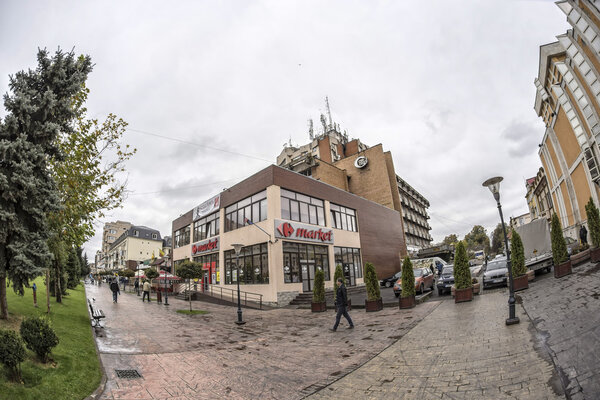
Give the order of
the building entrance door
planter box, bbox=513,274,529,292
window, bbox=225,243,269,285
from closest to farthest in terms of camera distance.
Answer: planter box, bbox=513,274,529,292
window, bbox=225,243,269,285
the building entrance door

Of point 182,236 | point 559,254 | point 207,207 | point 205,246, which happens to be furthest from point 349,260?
point 182,236

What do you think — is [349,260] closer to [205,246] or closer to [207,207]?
[205,246]

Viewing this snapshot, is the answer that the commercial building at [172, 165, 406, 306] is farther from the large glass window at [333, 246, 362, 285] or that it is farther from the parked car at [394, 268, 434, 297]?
the parked car at [394, 268, 434, 297]

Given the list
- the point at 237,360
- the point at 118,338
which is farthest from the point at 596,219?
the point at 118,338

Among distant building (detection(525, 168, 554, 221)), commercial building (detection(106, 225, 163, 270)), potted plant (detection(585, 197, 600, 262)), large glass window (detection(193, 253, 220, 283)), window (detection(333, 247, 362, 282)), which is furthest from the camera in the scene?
commercial building (detection(106, 225, 163, 270))

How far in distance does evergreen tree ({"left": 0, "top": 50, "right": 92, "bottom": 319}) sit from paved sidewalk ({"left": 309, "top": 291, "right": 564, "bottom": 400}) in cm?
831

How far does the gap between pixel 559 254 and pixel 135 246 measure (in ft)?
283

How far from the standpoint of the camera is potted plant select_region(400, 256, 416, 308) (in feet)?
45.0

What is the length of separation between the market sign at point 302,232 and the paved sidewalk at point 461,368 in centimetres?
1371

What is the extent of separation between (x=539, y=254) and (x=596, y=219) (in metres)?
4.90

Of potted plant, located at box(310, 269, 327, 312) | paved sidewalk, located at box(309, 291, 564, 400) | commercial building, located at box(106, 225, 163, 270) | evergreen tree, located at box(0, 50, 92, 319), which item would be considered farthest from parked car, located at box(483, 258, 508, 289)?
commercial building, located at box(106, 225, 163, 270)

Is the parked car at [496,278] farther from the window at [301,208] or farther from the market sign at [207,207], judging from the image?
the market sign at [207,207]

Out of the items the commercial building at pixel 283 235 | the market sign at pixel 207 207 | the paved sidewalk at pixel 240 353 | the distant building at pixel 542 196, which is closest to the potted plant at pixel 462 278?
the paved sidewalk at pixel 240 353

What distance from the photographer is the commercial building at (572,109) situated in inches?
619
